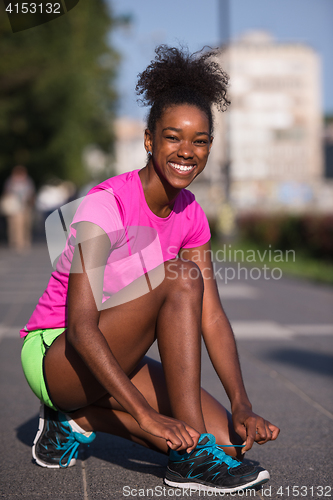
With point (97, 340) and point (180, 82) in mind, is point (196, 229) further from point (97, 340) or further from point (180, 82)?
point (97, 340)

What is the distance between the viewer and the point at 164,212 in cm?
238

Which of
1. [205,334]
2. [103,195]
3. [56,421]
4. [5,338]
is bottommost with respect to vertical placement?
[5,338]

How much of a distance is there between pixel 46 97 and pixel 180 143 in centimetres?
1717

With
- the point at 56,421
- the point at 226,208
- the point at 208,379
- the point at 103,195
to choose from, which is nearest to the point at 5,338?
the point at 208,379

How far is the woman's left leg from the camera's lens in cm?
228

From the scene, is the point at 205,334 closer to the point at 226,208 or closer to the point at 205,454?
the point at 205,454

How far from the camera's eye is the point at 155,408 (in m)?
2.36

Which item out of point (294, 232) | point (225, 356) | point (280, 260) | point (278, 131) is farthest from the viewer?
point (278, 131)

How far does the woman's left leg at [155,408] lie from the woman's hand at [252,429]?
14cm

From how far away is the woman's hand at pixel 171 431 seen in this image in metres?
1.88

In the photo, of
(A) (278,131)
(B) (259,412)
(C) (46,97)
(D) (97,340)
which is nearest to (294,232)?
(C) (46,97)

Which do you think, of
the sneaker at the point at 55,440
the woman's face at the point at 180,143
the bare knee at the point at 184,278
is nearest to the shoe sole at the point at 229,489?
the sneaker at the point at 55,440

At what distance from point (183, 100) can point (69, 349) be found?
987 millimetres

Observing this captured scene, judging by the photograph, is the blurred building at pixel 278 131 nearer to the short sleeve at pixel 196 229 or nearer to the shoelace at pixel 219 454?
the short sleeve at pixel 196 229
